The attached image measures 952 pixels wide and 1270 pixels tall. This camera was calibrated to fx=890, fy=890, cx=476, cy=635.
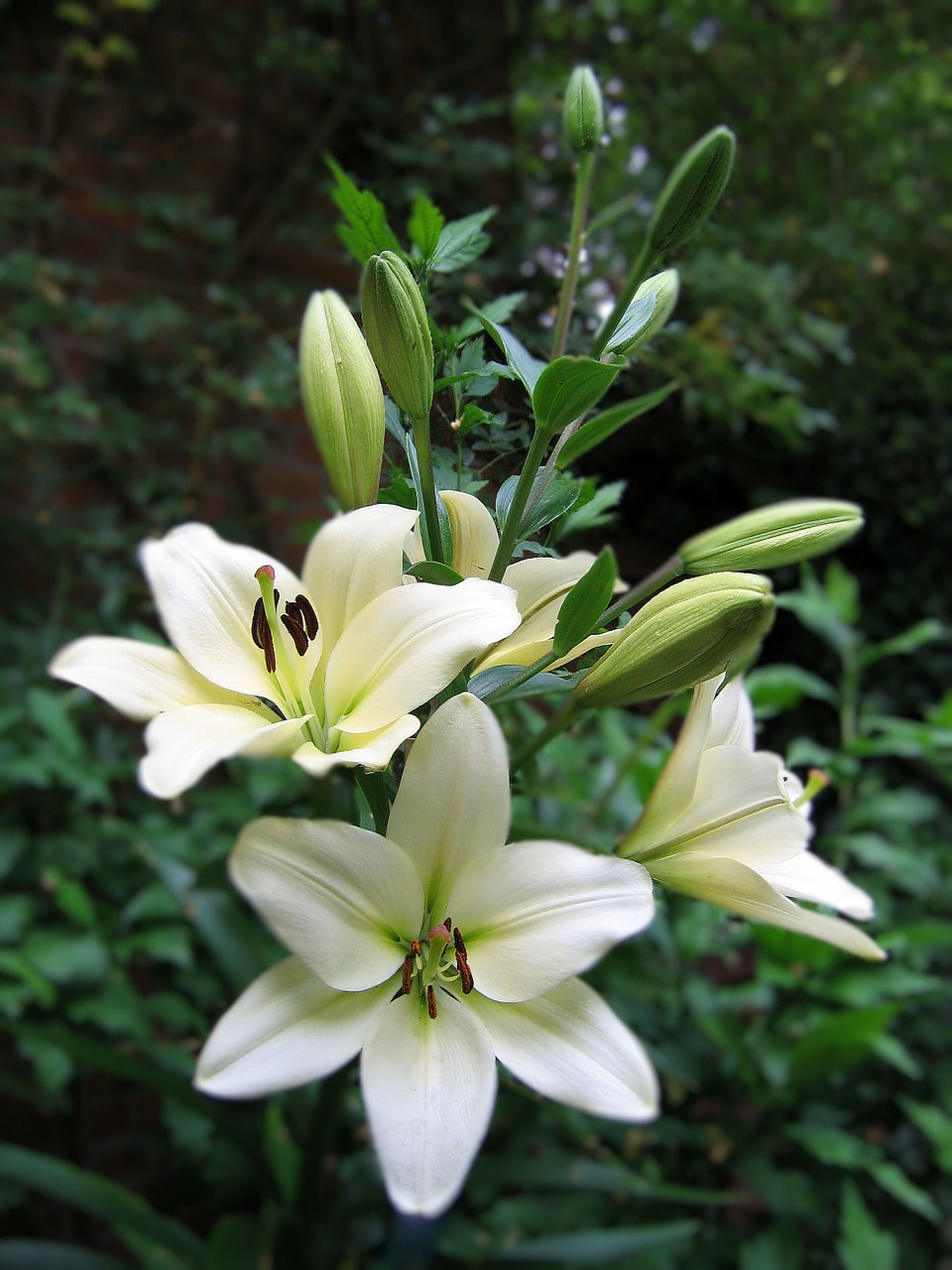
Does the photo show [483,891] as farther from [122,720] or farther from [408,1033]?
[122,720]

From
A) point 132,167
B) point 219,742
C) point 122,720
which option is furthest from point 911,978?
point 132,167

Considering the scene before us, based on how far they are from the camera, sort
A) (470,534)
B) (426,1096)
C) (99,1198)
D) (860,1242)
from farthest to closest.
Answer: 1. (860,1242)
2. (99,1198)
3. (470,534)
4. (426,1096)

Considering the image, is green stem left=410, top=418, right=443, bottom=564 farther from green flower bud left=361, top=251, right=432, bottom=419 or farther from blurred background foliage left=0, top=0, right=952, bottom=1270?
blurred background foliage left=0, top=0, right=952, bottom=1270

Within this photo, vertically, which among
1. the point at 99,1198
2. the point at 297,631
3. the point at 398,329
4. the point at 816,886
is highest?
the point at 398,329

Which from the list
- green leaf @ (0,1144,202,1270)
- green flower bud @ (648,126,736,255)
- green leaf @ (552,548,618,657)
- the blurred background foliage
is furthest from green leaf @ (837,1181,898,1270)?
green flower bud @ (648,126,736,255)

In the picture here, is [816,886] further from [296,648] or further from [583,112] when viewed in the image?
[583,112]

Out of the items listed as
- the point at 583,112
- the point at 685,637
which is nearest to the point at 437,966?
the point at 685,637
